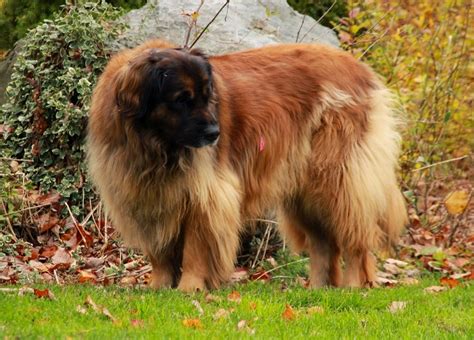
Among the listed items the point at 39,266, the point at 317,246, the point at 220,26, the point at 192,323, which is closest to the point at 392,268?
the point at 317,246

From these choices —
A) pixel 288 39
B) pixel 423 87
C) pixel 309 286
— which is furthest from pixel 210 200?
pixel 423 87

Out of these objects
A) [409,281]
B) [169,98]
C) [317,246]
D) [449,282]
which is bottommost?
[409,281]

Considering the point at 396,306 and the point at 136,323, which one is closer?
the point at 136,323

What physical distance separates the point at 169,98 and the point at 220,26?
328 cm

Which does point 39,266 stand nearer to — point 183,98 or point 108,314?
point 183,98

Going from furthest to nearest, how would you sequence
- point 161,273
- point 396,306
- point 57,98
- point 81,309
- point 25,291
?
point 57,98 < point 161,273 < point 396,306 < point 25,291 < point 81,309

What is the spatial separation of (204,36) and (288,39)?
107 cm

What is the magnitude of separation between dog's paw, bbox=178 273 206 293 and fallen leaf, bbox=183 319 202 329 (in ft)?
4.46

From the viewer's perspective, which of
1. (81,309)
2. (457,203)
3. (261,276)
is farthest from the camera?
(457,203)

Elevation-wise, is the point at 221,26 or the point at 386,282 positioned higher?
the point at 221,26

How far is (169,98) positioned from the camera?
6262 mm

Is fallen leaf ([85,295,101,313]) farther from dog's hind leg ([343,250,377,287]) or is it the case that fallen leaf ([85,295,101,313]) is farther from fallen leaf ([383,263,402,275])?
fallen leaf ([383,263,402,275])

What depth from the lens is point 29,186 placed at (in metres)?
8.95

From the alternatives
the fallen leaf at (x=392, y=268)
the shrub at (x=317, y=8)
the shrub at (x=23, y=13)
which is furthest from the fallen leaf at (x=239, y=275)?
the shrub at (x=317, y=8)
